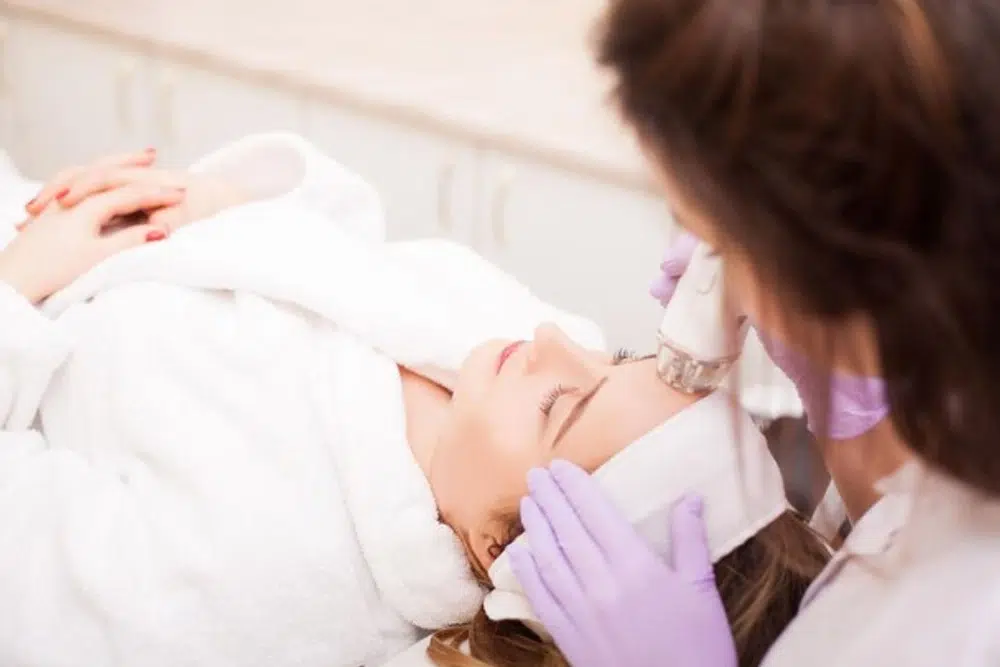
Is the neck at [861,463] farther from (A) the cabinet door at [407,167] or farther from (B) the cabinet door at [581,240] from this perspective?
(A) the cabinet door at [407,167]

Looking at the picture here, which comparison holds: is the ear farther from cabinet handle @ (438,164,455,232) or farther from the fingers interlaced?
cabinet handle @ (438,164,455,232)

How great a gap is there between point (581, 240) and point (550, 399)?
71 centimetres

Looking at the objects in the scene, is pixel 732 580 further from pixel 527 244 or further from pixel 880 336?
pixel 527 244

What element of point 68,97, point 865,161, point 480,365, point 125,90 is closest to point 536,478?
point 480,365

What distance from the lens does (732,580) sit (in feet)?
3.00

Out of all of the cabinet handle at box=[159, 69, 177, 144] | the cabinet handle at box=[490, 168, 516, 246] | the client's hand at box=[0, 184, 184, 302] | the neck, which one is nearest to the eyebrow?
the neck

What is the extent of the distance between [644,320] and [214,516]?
0.86 metres

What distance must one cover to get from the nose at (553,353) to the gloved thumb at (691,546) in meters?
0.20

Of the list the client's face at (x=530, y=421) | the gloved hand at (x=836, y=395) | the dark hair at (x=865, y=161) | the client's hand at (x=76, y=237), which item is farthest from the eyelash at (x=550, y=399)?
the client's hand at (x=76, y=237)

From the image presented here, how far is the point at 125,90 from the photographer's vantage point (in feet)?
6.70

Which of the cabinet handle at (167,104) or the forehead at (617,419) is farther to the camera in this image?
the cabinet handle at (167,104)

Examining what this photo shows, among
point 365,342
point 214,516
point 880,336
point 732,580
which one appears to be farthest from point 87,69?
point 880,336

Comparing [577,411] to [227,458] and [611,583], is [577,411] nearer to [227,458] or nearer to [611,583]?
[611,583]

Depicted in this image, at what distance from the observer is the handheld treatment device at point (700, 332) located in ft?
2.84
